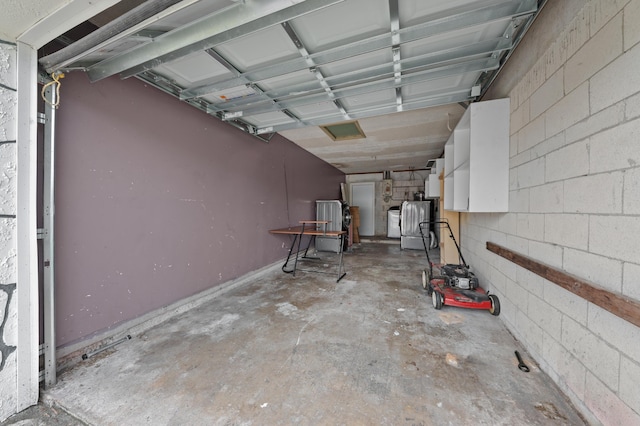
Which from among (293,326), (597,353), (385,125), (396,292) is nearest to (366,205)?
(385,125)

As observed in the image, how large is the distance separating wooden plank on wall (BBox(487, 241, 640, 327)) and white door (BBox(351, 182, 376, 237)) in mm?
6743

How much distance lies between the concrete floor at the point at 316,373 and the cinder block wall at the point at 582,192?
27cm

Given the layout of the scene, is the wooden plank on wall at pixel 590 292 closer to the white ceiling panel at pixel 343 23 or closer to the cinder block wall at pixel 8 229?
the white ceiling panel at pixel 343 23

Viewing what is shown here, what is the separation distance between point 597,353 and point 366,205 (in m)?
7.55

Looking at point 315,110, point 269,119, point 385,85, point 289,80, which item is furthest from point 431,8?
point 269,119

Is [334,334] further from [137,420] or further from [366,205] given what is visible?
[366,205]

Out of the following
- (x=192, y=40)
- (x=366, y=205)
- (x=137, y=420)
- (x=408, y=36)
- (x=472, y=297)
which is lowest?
(x=137, y=420)

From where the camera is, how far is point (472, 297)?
95.1 inches

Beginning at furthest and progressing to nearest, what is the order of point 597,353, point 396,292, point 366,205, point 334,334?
point 366,205 → point 396,292 → point 334,334 → point 597,353

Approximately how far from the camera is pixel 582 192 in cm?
127

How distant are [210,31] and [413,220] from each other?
6147 millimetres

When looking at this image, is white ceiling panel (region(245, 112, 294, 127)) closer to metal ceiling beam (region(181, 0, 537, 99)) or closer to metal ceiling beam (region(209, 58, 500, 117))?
metal ceiling beam (region(209, 58, 500, 117))

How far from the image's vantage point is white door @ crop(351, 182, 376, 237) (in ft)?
28.1

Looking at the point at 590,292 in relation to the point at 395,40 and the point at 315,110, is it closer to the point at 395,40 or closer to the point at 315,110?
the point at 395,40
